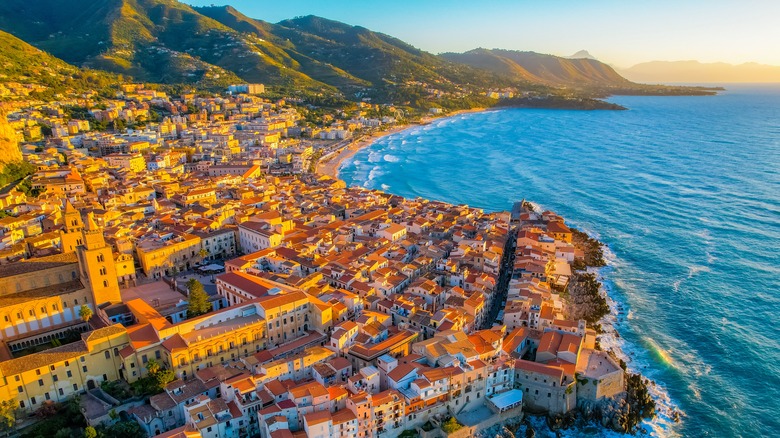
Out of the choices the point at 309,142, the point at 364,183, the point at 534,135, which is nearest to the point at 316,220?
the point at 364,183

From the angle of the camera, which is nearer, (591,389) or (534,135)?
(591,389)

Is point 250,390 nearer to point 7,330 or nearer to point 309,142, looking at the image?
point 7,330

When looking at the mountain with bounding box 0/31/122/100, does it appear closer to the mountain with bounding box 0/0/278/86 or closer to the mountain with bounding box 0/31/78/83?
the mountain with bounding box 0/31/78/83

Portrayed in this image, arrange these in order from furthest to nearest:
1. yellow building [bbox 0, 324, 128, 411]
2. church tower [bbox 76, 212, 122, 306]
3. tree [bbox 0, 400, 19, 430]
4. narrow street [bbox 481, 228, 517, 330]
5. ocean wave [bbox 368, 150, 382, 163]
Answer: ocean wave [bbox 368, 150, 382, 163] → narrow street [bbox 481, 228, 517, 330] → church tower [bbox 76, 212, 122, 306] → yellow building [bbox 0, 324, 128, 411] → tree [bbox 0, 400, 19, 430]

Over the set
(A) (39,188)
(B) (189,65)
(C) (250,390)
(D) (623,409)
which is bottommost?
(D) (623,409)

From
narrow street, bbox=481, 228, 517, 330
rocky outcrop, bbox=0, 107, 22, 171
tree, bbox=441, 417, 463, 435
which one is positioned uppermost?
rocky outcrop, bbox=0, 107, 22, 171

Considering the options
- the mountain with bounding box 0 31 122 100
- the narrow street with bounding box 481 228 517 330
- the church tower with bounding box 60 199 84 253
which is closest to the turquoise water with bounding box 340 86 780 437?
the narrow street with bounding box 481 228 517 330
